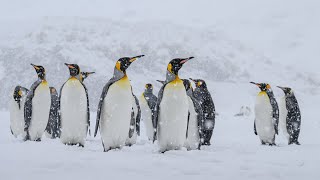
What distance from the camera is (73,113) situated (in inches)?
206

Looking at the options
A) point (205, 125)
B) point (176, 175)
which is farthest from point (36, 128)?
point (176, 175)

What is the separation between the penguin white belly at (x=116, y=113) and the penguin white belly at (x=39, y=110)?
1.81 metres

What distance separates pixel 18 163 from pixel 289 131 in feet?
19.7

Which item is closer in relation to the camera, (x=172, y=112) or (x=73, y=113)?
(x=172, y=112)

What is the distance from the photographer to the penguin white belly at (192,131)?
5355mm

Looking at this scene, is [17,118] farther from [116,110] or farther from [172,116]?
[172,116]

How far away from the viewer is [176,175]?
332 centimetres

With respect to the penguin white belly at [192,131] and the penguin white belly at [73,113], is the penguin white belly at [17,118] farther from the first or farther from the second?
the penguin white belly at [192,131]

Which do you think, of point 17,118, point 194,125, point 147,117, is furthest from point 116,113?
point 17,118

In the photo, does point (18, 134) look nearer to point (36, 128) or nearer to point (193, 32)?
point (36, 128)

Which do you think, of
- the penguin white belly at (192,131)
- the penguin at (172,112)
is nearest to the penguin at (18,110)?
the penguin white belly at (192,131)

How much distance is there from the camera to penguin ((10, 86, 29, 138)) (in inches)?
287

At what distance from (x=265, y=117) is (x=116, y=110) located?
11.7ft

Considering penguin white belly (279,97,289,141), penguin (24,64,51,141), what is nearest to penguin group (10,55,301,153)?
penguin (24,64,51,141)
